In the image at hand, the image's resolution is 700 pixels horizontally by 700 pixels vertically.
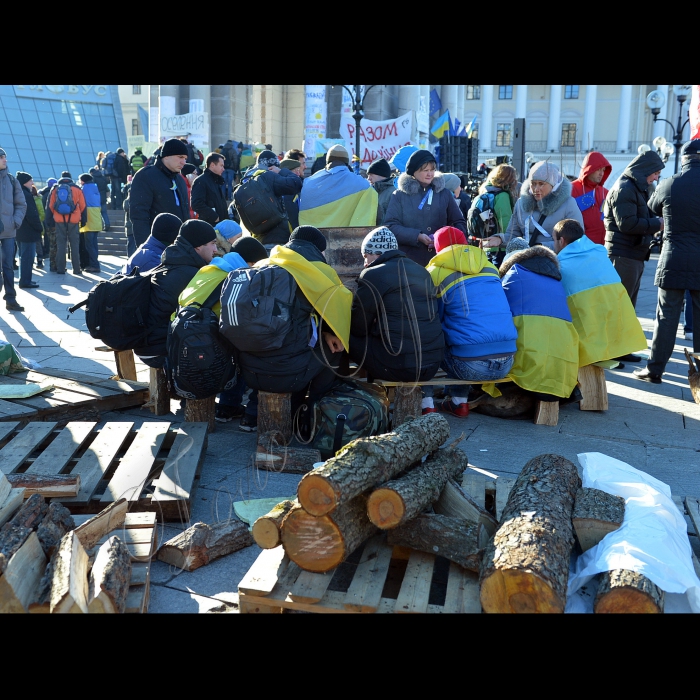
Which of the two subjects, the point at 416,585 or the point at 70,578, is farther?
the point at 416,585

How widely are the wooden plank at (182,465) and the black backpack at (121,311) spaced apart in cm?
101

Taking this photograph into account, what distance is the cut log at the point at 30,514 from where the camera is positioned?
126 inches

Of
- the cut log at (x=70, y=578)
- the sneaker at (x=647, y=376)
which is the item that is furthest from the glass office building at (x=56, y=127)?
the cut log at (x=70, y=578)

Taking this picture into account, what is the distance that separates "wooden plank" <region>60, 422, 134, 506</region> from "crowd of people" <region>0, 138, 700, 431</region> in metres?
0.86

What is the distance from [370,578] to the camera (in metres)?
2.99

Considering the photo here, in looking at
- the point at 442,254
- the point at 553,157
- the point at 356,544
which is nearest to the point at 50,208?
the point at 442,254

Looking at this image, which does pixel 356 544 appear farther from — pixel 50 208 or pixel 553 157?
pixel 553 157

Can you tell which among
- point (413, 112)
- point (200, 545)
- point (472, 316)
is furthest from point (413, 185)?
point (413, 112)

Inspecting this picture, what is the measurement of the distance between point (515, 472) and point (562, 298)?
1733 mm

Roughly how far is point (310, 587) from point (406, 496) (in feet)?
1.74

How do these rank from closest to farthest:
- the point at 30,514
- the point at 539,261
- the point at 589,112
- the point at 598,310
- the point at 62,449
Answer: the point at 30,514 → the point at 62,449 → the point at 539,261 → the point at 598,310 → the point at 589,112

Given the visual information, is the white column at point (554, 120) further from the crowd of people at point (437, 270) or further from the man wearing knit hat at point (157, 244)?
the man wearing knit hat at point (157, 244)

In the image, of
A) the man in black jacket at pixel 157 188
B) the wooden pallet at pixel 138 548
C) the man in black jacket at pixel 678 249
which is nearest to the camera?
the wooden pallet at pixel 138 548

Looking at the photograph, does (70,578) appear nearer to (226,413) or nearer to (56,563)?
(56,563)
